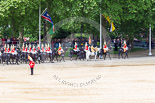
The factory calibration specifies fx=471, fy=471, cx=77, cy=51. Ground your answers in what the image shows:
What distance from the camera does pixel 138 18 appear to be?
52688mm

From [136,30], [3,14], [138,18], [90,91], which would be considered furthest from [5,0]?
[90,91]

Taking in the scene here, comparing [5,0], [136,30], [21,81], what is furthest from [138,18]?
[21,81]

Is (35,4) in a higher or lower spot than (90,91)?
higher

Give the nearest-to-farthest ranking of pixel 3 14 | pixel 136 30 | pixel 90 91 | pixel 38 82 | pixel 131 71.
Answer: pixel 90 91
pixel 38 82
pixel 131 71
pixel 3 14
pixel 136 30

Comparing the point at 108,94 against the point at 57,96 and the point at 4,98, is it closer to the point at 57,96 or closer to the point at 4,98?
the point at 57,96

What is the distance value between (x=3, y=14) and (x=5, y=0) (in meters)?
1.46

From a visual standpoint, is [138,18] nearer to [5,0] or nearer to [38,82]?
[5,0]

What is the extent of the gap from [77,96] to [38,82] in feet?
19.0

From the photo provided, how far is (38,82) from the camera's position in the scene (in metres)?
26.5

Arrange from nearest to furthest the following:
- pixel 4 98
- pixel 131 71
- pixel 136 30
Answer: pixel 4 98 < pixel 131 71 < pixel 136 30

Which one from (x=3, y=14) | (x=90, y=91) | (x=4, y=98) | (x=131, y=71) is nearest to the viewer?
(x=4, y=98)

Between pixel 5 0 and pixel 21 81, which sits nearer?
pixel 21 81

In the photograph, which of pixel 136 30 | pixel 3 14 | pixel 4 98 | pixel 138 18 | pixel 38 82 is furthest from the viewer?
pixel 136 30

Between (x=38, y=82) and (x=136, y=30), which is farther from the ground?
(x=136, y=30)
